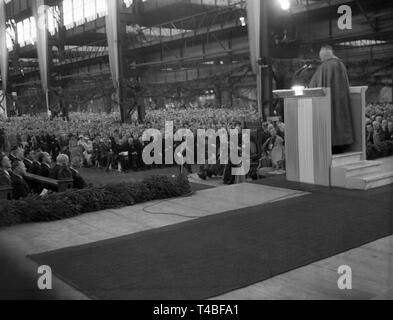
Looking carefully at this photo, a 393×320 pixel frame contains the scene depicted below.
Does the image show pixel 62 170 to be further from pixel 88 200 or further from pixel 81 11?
pixel 81 11

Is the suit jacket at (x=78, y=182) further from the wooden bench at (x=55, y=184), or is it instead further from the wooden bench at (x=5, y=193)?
the wooden bench at (x=5, y=193)

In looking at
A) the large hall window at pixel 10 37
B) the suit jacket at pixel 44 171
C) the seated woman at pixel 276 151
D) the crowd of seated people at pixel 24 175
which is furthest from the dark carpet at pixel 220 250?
the large hall window at pixel 10 37

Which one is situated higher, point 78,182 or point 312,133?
point 312,133

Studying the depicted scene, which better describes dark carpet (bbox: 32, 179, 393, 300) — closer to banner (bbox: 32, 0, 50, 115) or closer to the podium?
the podium

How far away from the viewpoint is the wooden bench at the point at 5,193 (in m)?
6.78

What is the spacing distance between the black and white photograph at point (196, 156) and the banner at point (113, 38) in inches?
3.3

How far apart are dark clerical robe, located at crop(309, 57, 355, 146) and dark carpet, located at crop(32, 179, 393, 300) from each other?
188cm

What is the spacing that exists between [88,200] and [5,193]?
1181mm

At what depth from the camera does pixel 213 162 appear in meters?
14.2

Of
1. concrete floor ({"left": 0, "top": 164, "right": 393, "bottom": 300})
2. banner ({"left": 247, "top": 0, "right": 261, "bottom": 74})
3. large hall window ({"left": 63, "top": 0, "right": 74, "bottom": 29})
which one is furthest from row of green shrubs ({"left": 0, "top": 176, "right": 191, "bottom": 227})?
large hall window ({"left": 63, "top": 0, "right": 74, "bottom": 29})

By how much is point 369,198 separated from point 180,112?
12.8 metres

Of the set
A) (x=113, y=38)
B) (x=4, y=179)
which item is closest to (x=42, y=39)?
(x=113, y=38)

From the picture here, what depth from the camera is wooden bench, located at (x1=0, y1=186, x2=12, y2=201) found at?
678 cm

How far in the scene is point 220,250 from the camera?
193 inches
